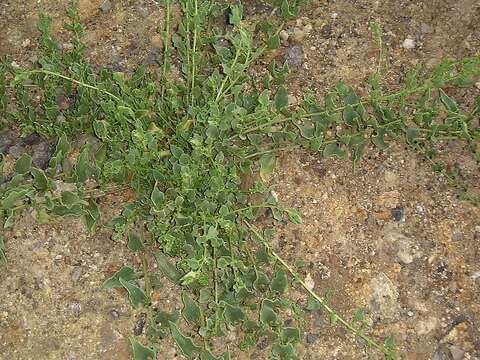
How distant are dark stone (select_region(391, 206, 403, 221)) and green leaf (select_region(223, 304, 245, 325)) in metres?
0.85

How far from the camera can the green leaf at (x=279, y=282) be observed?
257 cm

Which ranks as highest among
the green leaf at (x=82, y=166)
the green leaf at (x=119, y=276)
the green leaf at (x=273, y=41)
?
the green leaf at (x=273, y=41)

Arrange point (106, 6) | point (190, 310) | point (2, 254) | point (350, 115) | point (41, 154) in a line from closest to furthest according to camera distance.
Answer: point (190, 310) < point (2, 254) < point (350, 115) < point (41, 154) < point (106, 6)

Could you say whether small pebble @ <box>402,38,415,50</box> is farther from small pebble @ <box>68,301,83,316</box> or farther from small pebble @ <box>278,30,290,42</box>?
small pebble @ <box>68,301,83,316</box>

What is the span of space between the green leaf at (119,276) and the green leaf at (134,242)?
0.38 feet

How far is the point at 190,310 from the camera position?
261 cm

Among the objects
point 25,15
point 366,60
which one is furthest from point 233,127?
point 25,15

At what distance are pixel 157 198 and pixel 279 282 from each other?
555 millimetres

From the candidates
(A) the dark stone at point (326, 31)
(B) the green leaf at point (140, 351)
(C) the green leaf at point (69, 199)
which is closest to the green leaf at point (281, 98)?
(A) the dark stone at point (326, 31)

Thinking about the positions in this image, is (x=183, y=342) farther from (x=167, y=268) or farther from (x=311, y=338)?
(x=311, y=338)

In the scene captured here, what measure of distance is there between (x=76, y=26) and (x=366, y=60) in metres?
1.37

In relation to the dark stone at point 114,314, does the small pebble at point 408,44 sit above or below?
above

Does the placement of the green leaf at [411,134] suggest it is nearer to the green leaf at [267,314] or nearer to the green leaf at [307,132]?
the green leaf at [307,132]

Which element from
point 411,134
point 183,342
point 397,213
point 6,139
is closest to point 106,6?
point 6,139
